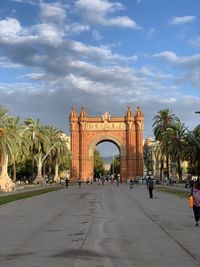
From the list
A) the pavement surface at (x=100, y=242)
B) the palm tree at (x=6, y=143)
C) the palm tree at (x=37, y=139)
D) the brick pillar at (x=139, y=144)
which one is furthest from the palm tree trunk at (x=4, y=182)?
the brick pillar at (x=139, y=144)

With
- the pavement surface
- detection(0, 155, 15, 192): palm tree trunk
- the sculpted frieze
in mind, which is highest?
the sculpted frieze

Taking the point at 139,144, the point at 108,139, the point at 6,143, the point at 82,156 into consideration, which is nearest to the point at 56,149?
the point at 82,156

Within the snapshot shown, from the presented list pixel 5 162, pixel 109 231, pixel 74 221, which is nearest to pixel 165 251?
pixel 109 231

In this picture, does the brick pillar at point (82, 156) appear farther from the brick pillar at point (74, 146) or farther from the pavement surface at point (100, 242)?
the pavement surface at point (100, 242)

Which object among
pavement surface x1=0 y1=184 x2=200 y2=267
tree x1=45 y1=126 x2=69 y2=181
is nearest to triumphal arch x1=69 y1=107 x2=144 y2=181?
tree x1=45 y1=126 x2=69 y2=181

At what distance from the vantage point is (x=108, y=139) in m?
101

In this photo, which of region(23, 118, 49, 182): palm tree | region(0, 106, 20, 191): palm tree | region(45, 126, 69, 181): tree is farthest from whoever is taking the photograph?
region(45, 126, 69, 181): tree

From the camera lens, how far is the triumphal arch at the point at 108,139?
→ 100m

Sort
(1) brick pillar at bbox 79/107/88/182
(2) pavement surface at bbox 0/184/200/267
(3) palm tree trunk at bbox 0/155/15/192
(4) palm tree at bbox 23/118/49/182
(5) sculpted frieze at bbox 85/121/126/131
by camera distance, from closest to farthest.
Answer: (2) pavement surface at bbox 0/184/200/267, (3) palm tree trunk at bbox 0/155/15/192, (4) palm tree at bbox 23/118/49/182, (1) brick pillar at bbox 79/107/88/182, (5) sculpted frieze at bbox 85/121/126/131

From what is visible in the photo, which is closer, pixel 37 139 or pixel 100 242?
pixel 100 242

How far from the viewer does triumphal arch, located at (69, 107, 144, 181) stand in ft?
328

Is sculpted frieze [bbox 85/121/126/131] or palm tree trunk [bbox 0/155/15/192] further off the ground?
sculpted frieze [bbox 85/121/126/131]

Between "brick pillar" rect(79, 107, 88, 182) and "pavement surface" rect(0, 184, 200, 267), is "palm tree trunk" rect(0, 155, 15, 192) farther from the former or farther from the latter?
"brick pillar" rect(79, 107, 88, 182)

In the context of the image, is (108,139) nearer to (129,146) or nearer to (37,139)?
(129,146)
